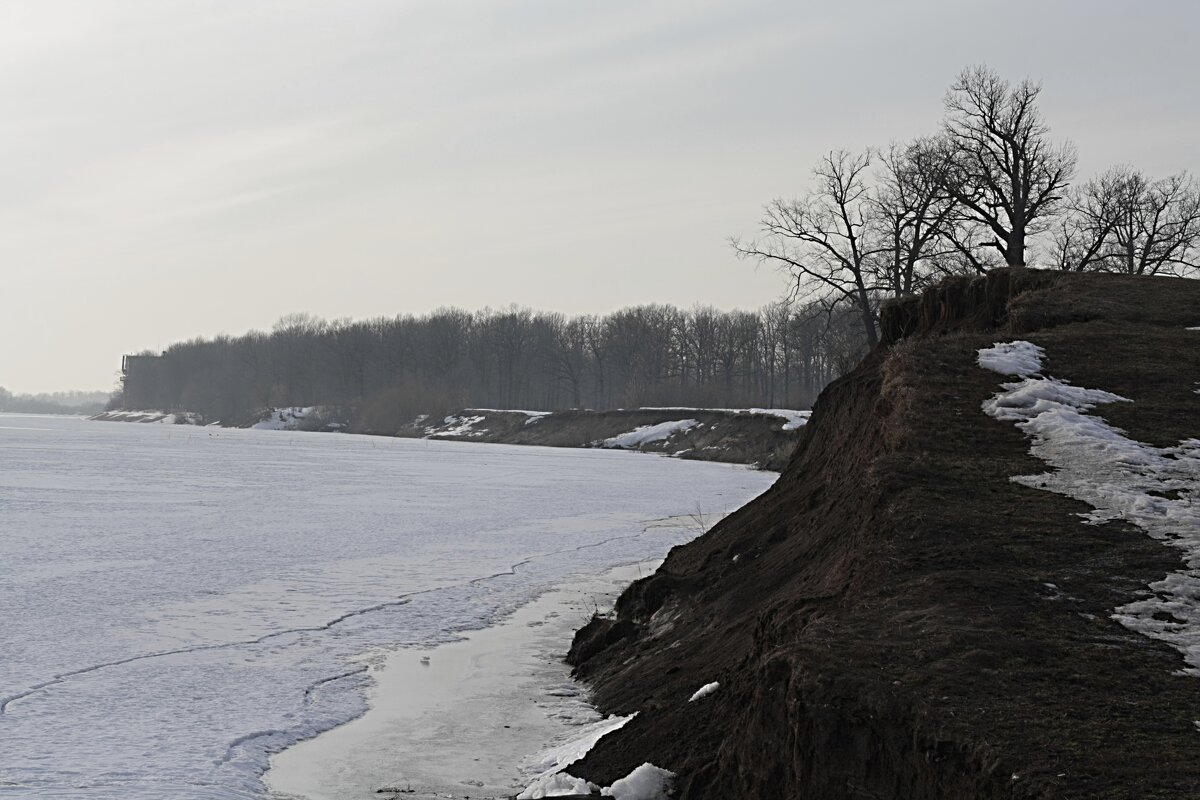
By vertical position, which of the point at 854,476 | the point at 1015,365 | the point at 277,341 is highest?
the point at 277,341

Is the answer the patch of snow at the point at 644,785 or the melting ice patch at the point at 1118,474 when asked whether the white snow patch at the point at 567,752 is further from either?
the melting ice patch at the point at 1118,474

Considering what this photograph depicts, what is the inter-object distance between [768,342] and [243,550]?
374 ft

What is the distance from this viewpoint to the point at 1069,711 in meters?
5.60

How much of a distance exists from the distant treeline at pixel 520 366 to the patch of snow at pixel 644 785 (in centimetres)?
9197

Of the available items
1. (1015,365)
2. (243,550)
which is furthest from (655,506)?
(1015,365)

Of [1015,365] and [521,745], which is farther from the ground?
[1015,365]

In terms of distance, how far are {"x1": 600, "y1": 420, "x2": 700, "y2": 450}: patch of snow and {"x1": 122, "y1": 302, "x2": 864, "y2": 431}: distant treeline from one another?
17.4 metres

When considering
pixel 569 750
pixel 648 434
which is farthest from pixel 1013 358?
pixel 648 434

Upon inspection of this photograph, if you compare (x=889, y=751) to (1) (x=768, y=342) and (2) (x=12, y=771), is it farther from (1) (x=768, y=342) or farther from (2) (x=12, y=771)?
(1) (x=768, y=342)

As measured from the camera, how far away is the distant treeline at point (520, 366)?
122m

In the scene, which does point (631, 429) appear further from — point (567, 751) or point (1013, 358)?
point (567, 751)

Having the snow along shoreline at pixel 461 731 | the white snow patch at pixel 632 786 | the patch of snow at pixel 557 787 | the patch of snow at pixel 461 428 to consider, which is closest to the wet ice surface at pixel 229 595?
the snow along shoreline at pixel 461 731

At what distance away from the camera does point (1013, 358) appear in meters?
13.1

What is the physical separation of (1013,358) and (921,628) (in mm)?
7207
